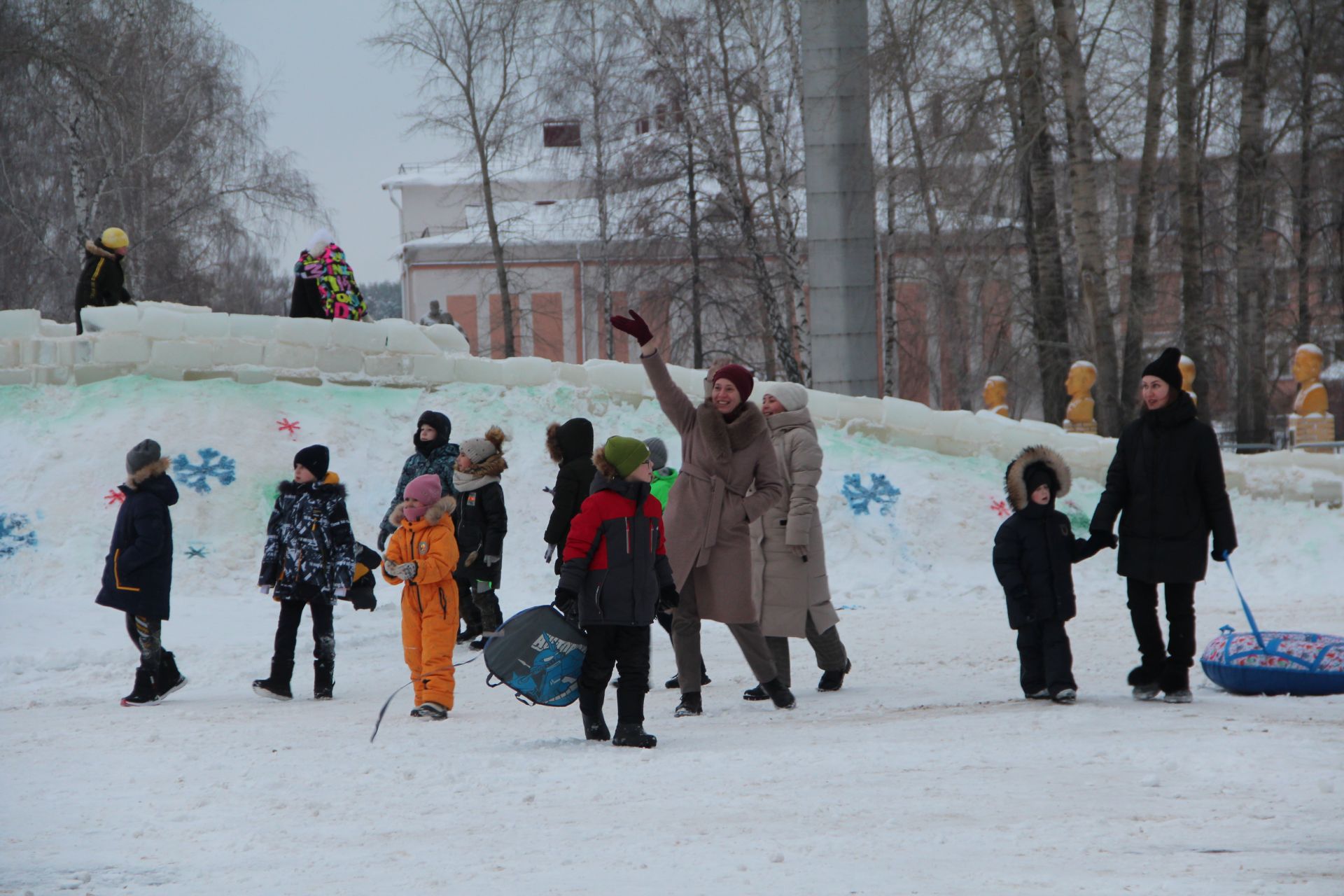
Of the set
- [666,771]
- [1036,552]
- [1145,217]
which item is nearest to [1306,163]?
[1145,217]

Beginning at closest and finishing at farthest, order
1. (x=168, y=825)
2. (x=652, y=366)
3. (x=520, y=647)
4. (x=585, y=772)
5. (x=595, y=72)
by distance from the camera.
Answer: (x=168, y=825)
(x=585, y=772)
(x=520, y=647)
(x=652, y=366)
(x=595, y=72)

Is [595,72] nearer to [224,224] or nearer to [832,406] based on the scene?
[224,224]

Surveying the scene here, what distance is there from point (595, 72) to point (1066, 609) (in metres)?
19.0

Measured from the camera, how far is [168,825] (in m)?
4.54

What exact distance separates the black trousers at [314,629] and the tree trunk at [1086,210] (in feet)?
36.0

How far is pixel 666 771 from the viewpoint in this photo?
521cm

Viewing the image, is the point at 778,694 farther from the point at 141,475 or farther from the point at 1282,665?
the point at 141,475

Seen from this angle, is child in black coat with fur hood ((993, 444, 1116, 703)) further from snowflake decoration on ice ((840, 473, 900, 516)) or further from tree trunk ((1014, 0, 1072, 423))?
tree trunk ((1014, 0, 1072, 423))

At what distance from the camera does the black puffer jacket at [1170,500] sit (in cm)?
648

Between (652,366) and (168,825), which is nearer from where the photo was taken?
(168,825)

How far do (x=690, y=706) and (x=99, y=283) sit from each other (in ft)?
31.0

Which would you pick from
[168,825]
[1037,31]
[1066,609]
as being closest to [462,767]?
[168,825]

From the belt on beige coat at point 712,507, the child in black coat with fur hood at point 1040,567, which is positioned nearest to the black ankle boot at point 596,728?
the belt on beige coat at point 712,507

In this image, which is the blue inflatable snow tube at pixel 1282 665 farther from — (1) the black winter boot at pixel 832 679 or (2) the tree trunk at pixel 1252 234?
(2) the tree trunk at pixel 1252 234
